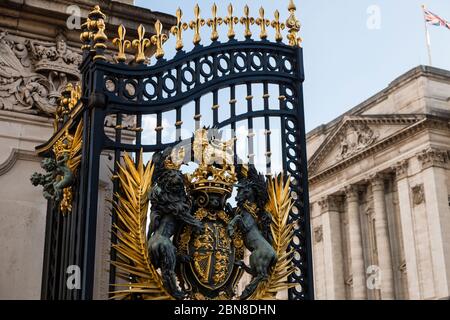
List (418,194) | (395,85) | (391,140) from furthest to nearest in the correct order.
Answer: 1. (395,85)
2. (391,140)
3. (418,194)

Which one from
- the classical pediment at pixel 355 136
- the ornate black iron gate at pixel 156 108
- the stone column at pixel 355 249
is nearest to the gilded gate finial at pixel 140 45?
the ornate black iron gate at pixel 156 108

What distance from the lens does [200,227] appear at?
5.91 metres

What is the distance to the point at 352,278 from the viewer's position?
3484cm

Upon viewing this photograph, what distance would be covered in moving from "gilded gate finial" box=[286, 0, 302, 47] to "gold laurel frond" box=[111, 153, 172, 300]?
2.17 meters

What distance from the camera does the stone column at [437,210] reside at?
30719 millimetres

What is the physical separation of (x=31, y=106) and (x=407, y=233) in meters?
27.2

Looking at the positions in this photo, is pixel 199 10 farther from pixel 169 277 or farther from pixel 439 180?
pixel 439 180

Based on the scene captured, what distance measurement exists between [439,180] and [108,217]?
89.0ft

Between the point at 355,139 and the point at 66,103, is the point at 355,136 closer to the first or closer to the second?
the point at 355,139

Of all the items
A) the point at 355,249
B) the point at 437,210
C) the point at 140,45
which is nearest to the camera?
the point at 140,45

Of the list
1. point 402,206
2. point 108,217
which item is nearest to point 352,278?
point 402,206

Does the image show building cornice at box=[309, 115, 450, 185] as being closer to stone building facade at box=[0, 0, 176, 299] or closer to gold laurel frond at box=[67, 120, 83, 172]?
stone building facade at box=[0, 0, 176, 299]

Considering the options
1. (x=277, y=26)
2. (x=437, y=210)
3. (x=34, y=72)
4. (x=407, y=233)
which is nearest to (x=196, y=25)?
(x=277, y=26)

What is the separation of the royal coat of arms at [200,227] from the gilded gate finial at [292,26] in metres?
1.52
